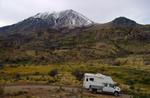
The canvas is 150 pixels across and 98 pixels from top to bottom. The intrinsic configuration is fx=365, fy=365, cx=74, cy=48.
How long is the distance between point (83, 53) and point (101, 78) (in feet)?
455

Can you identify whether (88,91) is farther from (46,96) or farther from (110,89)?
(46,96)

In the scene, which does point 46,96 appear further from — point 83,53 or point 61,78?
point 83,53

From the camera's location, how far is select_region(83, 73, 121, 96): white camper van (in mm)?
59562

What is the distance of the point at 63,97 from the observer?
149 feet

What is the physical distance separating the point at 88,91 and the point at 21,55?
429 ft

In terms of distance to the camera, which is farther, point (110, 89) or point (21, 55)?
point (21, 55)

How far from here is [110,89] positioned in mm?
59625

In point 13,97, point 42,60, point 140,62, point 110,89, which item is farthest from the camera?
point 42,60

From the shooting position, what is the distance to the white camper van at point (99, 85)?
59562 millimetres

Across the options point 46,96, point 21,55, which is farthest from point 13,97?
point 21,55

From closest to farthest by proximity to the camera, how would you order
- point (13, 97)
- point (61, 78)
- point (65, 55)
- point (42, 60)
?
1. point (13, 97)
2. point (61, 78)
3. point (42, 60)
4. point (65, 55)

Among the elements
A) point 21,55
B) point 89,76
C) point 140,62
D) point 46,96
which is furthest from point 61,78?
point 21,55

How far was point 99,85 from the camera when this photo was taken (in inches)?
2372

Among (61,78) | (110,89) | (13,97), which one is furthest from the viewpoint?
(61,78)
